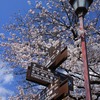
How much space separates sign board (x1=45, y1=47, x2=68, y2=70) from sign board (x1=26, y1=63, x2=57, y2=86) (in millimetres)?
200

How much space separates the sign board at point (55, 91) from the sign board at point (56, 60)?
1.67 feet

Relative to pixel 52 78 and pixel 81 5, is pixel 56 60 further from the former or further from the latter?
pixel 81 5

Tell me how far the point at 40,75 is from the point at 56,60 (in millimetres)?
537

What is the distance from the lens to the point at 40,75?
528cm

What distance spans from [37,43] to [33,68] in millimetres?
7650

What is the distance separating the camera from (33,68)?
5.32m

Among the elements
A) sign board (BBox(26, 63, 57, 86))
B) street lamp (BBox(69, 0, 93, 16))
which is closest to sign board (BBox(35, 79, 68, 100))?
sign board (BBox(26, 63, 57, 86))

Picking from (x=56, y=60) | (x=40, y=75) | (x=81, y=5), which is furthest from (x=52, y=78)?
(x=81, y=5)

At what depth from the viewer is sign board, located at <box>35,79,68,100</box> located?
476cm

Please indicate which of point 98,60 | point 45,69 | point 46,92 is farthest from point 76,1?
point 98,60

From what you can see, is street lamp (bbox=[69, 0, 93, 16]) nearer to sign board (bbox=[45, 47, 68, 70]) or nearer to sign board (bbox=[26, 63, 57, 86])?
sign board (bbox=[45, 47, 68, 70])

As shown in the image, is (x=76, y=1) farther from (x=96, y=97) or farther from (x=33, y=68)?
(x=96, y=97)

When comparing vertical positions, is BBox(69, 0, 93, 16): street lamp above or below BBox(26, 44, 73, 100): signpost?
above

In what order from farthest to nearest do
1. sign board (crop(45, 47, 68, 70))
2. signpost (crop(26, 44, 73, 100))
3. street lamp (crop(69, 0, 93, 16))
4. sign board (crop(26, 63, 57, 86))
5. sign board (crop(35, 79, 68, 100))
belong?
street lamp (crop(69, 0, 93, 16)) < sign board (crop(45, 47, 68, 70)) < sign board (crop(26, 63, 57, 86)) < signpost (crop(26, 44, 73, 100)) < sign board (crop(35, 79, 68, 100))
